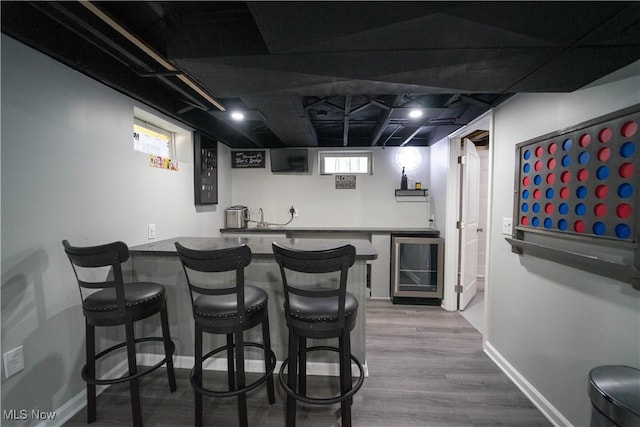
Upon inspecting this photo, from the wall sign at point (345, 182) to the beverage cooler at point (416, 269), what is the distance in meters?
1.04

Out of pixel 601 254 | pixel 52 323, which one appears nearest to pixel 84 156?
pixel 52 323

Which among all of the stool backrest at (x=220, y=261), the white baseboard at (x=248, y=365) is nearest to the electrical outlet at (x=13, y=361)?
the white baseboard at (x=248, y=365)

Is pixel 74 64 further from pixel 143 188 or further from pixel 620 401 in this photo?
pixel 620 401

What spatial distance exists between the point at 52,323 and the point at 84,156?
1.08 metres

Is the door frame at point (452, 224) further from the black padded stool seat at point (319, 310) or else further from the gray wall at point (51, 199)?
the gray wall at point (51, 199)

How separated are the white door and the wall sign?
5.01 ft

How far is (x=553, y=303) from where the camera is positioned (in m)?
1.59

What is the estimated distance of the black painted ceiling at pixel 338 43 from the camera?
3.29 feet

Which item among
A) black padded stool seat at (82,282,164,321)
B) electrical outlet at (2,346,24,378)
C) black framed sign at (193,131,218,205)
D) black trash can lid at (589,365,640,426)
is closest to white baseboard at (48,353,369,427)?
electrical outlet at (2,346,24,378)

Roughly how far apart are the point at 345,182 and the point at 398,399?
9.43 feet

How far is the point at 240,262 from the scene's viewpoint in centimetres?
129

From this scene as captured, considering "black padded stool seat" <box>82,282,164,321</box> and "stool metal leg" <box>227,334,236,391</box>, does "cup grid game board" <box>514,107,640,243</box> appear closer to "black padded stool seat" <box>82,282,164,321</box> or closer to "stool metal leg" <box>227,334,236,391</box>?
"stool metal leg" <box>227,334,236,391</box>

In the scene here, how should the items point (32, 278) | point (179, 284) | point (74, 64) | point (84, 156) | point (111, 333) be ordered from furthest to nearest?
1. point (179, 284)
2. point (111, 333)
3. point (84, 156)
4. point (74, 64)
5. point (32, 278)

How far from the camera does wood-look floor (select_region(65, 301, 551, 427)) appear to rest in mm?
1571
